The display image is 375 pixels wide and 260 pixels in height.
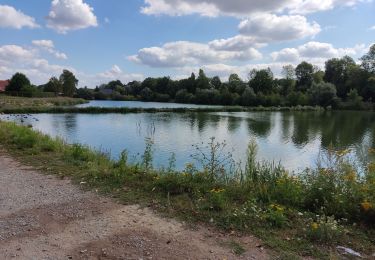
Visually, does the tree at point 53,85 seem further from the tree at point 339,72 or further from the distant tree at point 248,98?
the tree at point 339,72

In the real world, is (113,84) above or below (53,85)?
above

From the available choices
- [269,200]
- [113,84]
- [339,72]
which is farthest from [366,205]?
[113,84]

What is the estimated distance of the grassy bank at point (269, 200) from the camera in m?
4.67

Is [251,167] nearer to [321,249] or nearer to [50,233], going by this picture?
[321,249]

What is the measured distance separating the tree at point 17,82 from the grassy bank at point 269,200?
281ft

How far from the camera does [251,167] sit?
786 centimetres

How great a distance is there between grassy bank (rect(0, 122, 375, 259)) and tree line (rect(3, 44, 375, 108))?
273ft

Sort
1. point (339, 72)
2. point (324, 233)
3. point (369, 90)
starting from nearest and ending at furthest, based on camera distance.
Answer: point (324, 233)
point (369, 90)
point (339, 72)

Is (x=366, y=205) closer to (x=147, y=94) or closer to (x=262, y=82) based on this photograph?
(x=262, y=82)

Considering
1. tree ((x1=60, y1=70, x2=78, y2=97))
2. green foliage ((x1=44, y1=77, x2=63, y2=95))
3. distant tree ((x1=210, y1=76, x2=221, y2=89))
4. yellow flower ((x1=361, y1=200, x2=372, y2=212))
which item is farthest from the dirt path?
distant tree ((x1=210, y1=76, x2=221, y2=89))

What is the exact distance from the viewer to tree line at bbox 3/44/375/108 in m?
85.1

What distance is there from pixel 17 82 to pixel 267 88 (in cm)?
6873

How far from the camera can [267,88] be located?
10544cm

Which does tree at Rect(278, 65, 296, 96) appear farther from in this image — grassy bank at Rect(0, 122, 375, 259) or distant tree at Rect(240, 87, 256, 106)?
grassy bank at Rect(0, 122, 375, 259)
